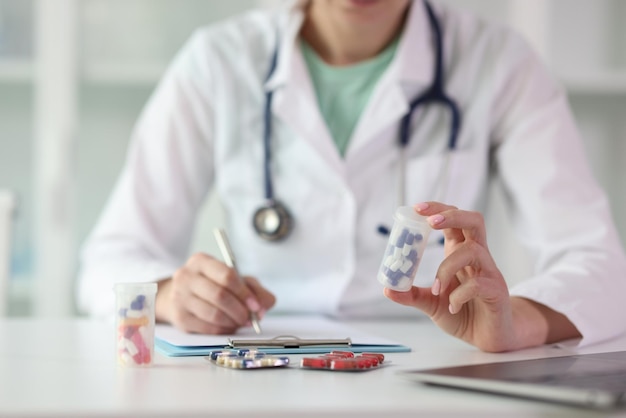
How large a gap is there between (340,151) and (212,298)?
1.97 ft

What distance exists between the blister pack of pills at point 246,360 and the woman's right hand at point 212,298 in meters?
0.21

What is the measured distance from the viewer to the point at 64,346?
1.11 metres

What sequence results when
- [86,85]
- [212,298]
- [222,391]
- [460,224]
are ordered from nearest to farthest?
[222,391] < [460,224] < [212,298] < [86,85]

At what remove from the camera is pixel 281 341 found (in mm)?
1006

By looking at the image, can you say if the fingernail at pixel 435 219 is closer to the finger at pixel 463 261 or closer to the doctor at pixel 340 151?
the finger at pixel 463 261

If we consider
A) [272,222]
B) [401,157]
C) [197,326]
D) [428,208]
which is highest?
[401,157]

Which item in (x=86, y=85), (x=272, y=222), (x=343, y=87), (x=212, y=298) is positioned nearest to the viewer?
(x=212, y=298)

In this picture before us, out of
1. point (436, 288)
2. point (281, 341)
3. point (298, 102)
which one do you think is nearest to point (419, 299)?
point (436, 288)

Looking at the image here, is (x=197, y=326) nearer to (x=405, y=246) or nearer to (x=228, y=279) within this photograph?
(x=228, y=279)

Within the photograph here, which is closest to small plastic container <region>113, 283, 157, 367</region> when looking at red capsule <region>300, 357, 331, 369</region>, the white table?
the white table

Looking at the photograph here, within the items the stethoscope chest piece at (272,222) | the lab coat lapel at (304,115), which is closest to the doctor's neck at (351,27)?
the lab coat lapel at (304,115)

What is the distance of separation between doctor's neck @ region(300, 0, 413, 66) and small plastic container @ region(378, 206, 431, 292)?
810 millimetres

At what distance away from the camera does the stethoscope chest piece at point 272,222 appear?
163 centimetres

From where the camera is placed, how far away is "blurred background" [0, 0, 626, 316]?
2.66 meters
